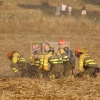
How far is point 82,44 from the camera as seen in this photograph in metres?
23.5

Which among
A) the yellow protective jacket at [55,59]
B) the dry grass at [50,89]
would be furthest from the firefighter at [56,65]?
the dry grass at [50,89]

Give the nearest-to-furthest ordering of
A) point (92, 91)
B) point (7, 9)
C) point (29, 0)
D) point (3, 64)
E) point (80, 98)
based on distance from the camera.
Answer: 1. point (80, 98)
2. point (92, 91)
3. point (3, 64)
4. point (7, 9)
5. point (29, 0)

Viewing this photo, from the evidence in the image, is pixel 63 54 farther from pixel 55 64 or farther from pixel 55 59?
pixel 55 64

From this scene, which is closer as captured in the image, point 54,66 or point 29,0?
point 54,66

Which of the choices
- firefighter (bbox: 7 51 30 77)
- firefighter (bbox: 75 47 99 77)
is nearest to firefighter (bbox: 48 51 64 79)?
firefighter (bbox: 75 47 99 77)

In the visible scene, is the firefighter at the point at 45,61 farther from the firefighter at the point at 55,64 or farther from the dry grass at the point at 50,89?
the dry grass at the point at 50,89

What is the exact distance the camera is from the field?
7219 mm

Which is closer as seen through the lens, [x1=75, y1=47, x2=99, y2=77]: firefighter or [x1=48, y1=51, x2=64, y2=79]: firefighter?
[x1=48, y1=51, x2=64, y2=79]: firefighter

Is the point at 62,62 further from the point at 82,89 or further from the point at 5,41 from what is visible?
the point at 5,41

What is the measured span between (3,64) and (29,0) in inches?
1170

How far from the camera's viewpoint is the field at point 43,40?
23.7ft

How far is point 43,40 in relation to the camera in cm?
2473

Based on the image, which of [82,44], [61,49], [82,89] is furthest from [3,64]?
[82,89]

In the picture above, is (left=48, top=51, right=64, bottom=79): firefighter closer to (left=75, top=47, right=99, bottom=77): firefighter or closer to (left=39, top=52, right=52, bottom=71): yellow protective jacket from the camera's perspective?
(left=39, top=52, right=52, bottom=71): yellow protective jacket
